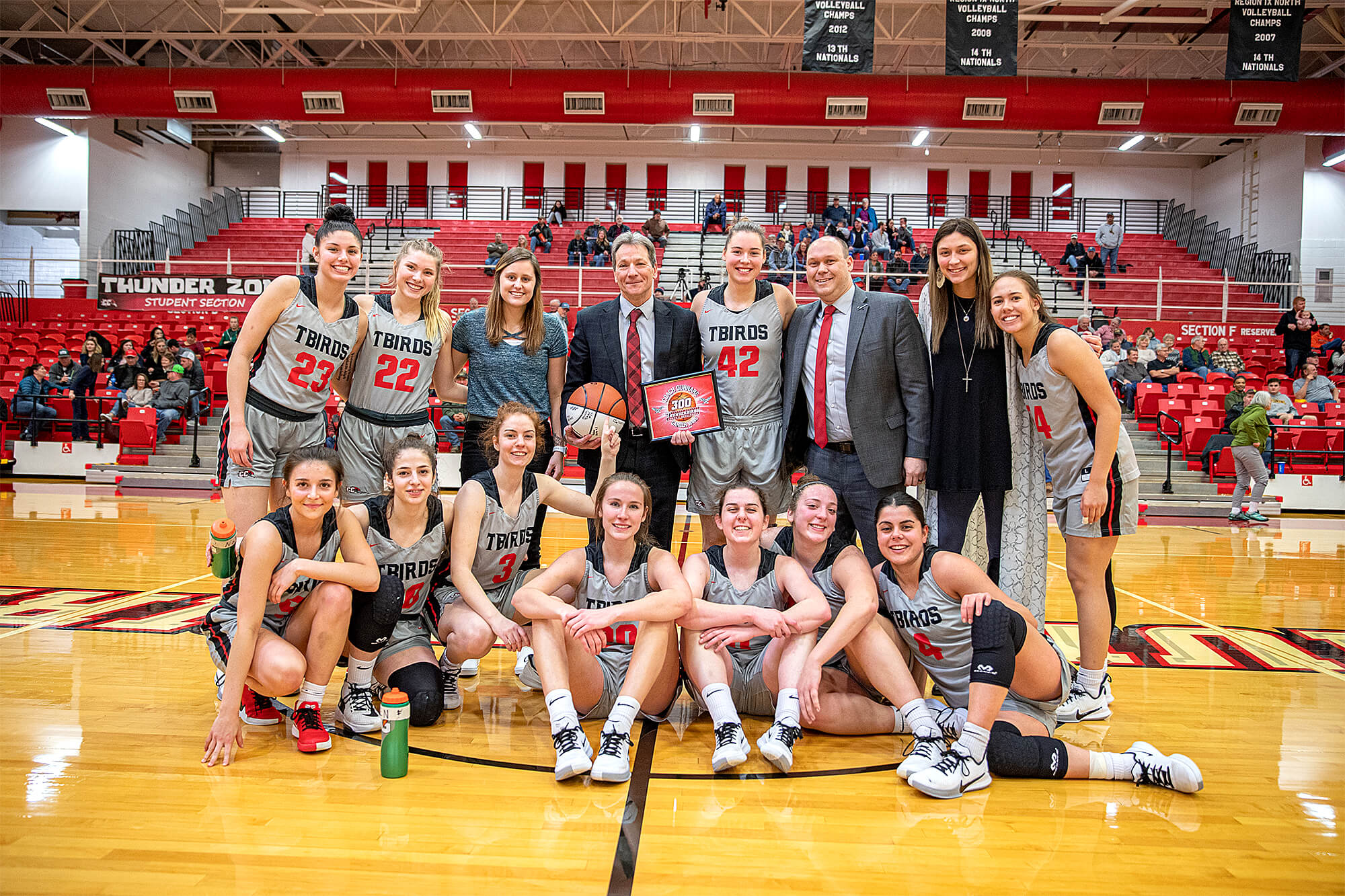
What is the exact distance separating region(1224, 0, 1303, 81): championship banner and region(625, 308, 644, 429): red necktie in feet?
33.0

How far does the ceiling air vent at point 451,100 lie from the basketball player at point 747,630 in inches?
→ 537

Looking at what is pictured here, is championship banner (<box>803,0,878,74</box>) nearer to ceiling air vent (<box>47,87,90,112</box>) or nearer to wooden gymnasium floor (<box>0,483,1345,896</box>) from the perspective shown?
wooden gymnasium floor (<box>0,483,1345,896</box>)

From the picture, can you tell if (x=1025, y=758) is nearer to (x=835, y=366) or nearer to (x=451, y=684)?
(x=835, y=366)

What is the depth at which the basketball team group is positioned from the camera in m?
2.77

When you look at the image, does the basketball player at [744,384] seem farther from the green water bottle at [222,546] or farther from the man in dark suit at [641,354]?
the green water bottle at [222,546]

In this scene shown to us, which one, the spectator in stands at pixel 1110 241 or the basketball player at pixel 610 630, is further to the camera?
the spectator in stands at pixel 1110 241

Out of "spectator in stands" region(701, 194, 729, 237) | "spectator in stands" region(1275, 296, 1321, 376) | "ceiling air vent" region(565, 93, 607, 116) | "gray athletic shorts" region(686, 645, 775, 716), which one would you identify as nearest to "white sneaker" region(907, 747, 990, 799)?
"gray athletic shorts" region(686, 645, 775, 716)

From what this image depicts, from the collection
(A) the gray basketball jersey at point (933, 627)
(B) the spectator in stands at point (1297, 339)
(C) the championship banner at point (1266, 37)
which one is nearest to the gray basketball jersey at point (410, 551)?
(A) the gray basketball jersey at point (933, 627)

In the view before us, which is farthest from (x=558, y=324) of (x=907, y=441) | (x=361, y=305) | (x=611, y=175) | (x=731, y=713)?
(x=611, y=175)

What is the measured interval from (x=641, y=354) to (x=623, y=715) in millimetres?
1592

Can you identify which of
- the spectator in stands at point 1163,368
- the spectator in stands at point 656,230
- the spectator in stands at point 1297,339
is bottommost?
the spectator in stands at point 1163,368

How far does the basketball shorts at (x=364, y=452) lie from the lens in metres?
3.53

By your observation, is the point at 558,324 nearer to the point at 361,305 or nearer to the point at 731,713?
the point at 361,305

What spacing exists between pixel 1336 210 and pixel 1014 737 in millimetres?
21020
